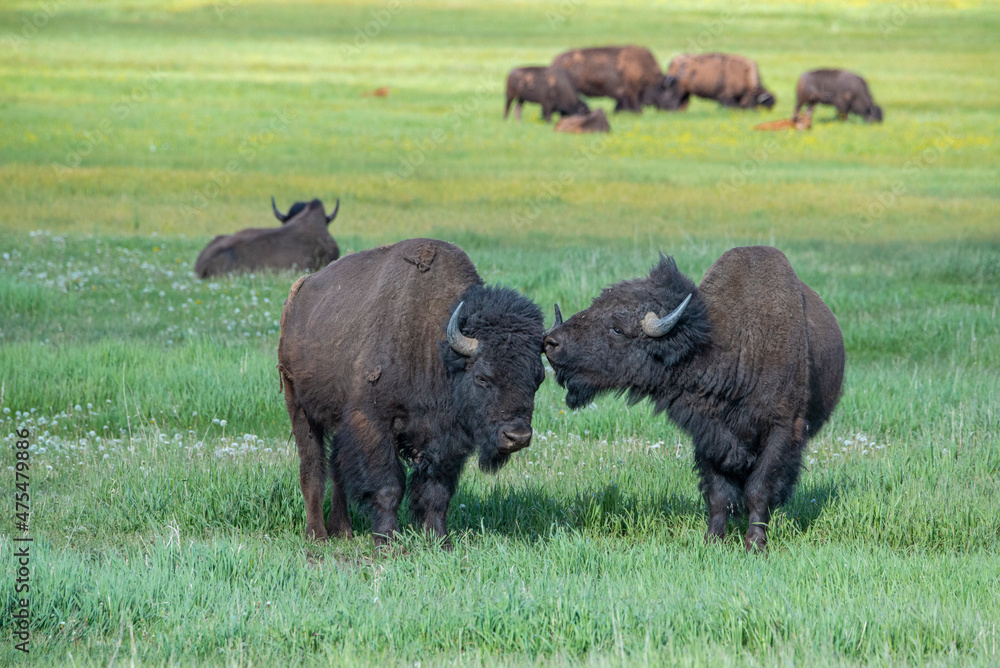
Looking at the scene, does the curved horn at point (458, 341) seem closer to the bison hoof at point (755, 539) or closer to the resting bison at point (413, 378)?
the resting bison at point (413, 378)

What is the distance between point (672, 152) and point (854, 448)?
87.3 feet

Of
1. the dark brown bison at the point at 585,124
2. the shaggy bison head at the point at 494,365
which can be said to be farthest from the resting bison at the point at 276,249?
the dark brown bison at the point at 585,124

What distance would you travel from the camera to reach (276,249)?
16781 millimetres

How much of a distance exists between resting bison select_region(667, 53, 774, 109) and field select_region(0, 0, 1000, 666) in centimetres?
1706

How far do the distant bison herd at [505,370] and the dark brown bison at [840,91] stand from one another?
38994 mm

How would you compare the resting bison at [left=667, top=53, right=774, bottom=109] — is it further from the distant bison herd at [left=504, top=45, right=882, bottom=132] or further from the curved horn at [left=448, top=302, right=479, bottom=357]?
the curved horn at [left=448, top=302, right=479, bottom=357]

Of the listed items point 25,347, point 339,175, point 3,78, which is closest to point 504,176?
point 339,175

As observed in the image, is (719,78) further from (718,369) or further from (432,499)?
(432,499)

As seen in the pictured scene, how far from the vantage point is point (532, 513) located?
7.24 metres

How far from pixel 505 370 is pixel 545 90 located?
1581 inches

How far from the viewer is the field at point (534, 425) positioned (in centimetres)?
499

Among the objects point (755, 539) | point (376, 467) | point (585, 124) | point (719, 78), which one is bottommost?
Answer: point (585, 124)

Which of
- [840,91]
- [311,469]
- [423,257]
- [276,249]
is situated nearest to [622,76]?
[840,91]

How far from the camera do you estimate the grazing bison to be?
6.70 meters
